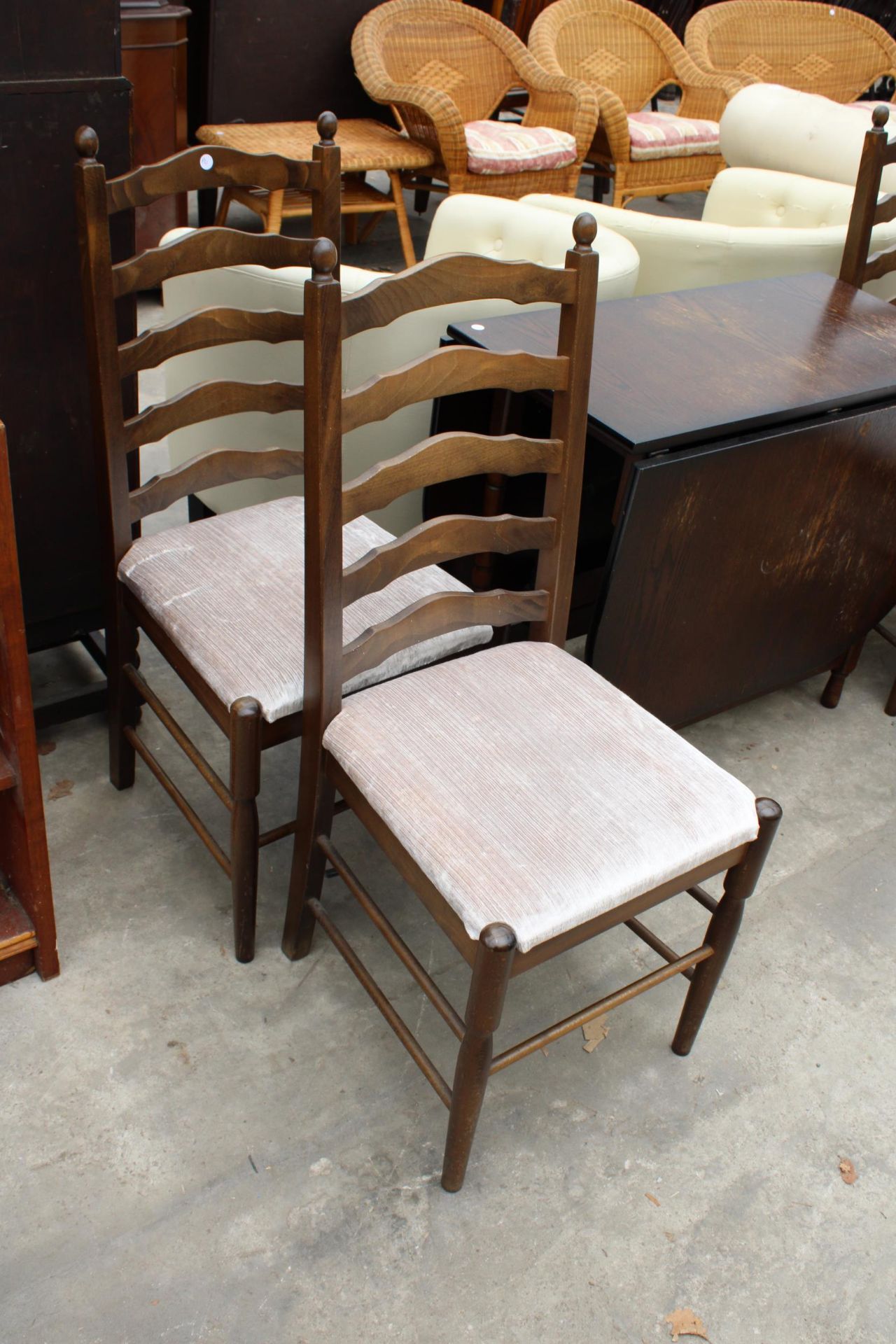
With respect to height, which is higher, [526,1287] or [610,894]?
[610,894]

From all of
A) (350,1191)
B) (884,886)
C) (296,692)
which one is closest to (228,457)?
(296,692)

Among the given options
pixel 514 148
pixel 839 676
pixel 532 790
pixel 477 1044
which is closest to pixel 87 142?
pixel 532 790

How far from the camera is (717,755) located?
2191 mm

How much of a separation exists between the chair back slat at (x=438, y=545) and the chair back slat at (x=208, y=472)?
34 cm

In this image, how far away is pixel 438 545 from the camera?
1.38m

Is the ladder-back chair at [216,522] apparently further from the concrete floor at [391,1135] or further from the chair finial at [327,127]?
the concrete floor at [391,1135]

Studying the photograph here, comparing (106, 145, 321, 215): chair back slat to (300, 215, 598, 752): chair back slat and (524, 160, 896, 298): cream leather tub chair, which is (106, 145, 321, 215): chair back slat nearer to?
(300, 215, 598, 752): chair back slat

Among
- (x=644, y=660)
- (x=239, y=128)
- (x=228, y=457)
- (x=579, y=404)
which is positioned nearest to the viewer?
(x=579, y=404)

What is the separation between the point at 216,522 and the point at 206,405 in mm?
196

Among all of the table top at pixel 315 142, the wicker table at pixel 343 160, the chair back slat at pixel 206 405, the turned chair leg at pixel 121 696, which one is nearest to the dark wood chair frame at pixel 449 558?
the chair back slat at pixel 206 405

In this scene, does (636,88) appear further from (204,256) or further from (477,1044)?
(477,1044)

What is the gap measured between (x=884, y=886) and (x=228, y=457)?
50.8 inches

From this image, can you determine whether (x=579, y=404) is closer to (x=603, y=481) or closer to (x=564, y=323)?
(x=564, y=323)

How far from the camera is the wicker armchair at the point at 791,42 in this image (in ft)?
17.2
